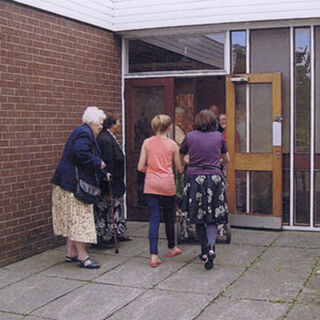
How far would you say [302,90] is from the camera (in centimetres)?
795

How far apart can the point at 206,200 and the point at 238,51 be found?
117 inches

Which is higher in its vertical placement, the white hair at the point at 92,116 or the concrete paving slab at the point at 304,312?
the white hair at the point at 92,116

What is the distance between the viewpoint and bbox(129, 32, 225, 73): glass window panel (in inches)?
331

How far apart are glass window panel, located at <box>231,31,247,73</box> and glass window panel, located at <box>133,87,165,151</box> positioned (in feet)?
3.92

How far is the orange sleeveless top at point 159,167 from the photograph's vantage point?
6.31 metres

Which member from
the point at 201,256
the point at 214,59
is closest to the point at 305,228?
the point at 201,256

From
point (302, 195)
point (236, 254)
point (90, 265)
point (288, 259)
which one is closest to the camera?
point (90, 265)

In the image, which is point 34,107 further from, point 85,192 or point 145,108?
point 145,108

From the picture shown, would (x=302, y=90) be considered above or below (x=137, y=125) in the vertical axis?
above

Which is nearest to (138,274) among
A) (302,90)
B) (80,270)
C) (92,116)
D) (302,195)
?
(80,270)

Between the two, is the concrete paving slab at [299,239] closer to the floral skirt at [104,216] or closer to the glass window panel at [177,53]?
the floral skirt at [104,216]

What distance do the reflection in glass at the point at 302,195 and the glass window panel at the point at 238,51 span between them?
65.9 inches

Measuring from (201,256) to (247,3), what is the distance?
142 inches

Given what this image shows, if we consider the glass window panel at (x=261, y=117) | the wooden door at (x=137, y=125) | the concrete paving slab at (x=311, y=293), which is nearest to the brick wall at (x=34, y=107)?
the wooden door at (x=137, y=125)
